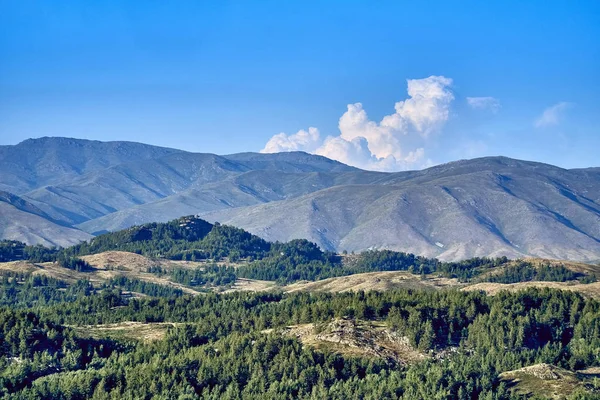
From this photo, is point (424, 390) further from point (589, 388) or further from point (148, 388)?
point (148, 388)

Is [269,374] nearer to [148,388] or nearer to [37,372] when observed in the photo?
[148,388]

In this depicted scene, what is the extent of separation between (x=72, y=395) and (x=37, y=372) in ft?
66.3

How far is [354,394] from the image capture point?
552ft

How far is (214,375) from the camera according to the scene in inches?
7259

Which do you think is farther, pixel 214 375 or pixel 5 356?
pixel 5 356

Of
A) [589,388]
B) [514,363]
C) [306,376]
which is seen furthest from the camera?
[514,363]

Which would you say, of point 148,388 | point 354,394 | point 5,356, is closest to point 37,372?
point 5,356

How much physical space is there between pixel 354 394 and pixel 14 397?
61.8 metres

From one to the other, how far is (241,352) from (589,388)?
2834 inches

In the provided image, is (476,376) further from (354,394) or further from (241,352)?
(241,352)

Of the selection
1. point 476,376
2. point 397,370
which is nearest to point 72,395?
point 397,370

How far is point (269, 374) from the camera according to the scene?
185375mm

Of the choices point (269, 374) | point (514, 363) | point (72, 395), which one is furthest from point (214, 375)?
point (514, 363)

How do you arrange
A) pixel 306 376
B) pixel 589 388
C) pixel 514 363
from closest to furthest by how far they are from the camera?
pixel 589 388, pixel 306 376, pixel 514 363
